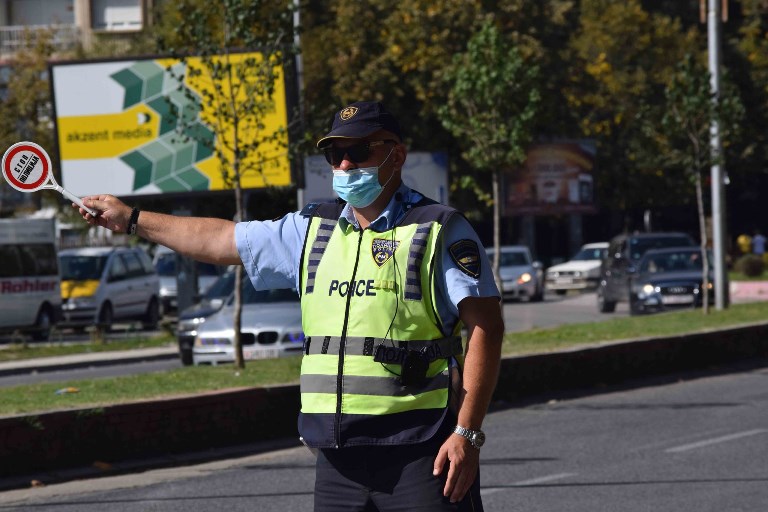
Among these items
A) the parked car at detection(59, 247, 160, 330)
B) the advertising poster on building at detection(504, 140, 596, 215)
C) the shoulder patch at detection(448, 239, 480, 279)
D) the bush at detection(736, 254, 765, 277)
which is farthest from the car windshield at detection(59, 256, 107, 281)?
the shoulder patch at detection(448, 239, 480, 279)

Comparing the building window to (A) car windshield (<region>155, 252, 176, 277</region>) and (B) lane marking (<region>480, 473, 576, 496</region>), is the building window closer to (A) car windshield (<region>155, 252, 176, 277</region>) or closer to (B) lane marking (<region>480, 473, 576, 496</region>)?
(A) car windshield (<region>155, 252, 176, 277</region>)

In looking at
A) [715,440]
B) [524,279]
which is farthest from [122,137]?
[715,440]

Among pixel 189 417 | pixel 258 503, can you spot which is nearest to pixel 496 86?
pixel 189 417

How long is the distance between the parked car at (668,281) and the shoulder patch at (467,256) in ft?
84.8

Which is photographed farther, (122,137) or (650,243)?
(650,243)

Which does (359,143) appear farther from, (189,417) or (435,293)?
(189,417)

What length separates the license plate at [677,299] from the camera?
29.8m

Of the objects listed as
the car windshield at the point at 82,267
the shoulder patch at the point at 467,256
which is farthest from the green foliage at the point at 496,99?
the shoulder patch at the point at 467,256

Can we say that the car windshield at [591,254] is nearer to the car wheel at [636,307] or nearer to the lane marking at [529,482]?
the car wheel at [636,307]

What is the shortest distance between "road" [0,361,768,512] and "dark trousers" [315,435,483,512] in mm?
4670

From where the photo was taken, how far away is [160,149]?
2906cm

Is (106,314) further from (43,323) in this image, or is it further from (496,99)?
(496,99)

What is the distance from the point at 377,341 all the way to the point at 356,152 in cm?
57

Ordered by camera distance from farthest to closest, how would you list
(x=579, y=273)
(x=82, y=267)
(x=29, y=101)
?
(x=579, y=273) → (x=29, y=101) → (x=82, y=267)
